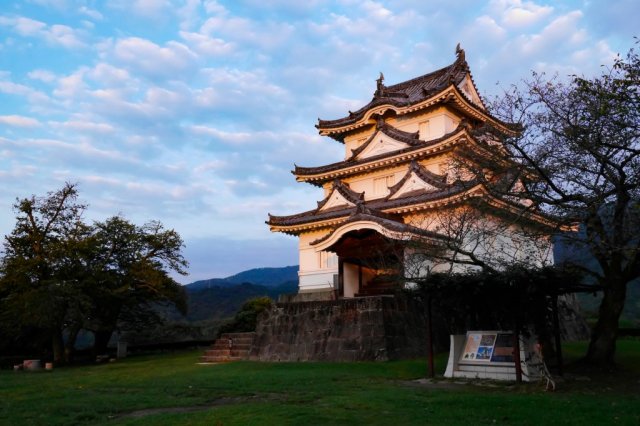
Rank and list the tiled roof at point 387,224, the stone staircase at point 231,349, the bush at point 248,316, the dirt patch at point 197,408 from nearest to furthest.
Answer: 1. the dirt patch at point 197,408
2. the tiled roof at point 387,224
3. the stone staircase at point 231,349
4. the bush at point 248,316

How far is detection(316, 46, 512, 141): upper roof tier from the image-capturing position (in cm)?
2636

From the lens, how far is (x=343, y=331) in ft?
64.3

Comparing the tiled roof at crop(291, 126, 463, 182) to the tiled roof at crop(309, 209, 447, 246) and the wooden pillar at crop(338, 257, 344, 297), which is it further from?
the wooden pillar at crop(338, 257, 344, 297)

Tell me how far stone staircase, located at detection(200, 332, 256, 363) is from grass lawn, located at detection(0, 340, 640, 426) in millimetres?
7137

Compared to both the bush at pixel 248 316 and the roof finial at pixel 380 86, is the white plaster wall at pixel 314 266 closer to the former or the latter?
the bush at pixel 248 316


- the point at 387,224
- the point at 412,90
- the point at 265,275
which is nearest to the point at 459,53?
the point at 412,90

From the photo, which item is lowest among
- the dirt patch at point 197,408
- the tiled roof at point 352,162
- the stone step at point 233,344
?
the dirt patch at point 197,408

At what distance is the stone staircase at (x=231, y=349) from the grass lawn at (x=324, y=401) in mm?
7137

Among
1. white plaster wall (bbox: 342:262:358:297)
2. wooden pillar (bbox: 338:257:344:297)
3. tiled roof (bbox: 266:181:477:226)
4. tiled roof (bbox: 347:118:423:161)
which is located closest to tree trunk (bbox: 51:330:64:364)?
tiled roof (bbox: 266:181:477:226)

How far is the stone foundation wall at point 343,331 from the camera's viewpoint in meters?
18.7

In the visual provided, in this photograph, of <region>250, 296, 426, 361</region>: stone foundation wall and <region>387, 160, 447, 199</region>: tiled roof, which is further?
<region>387, 160, 447, 199</region>: tiled roof

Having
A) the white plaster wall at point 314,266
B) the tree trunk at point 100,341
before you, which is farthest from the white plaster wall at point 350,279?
the tree trunk at point 100,341

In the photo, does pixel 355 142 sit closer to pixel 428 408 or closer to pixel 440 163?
pixel 440 163

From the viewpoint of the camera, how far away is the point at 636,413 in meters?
8.07
